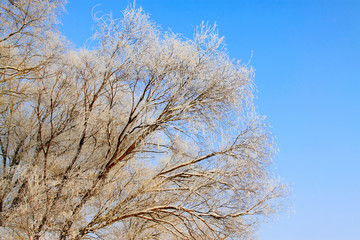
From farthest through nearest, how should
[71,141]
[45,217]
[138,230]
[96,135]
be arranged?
[138,230] → [71,141] → [96,135] → [45,217]

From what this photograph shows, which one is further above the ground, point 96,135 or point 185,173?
point 96,135

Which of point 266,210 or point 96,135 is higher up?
point 96,135

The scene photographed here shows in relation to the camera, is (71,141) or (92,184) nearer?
(92,184)

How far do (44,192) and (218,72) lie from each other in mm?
4732

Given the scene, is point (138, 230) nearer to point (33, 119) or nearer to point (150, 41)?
point (33, 119)

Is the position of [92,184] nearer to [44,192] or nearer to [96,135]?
[44,192]

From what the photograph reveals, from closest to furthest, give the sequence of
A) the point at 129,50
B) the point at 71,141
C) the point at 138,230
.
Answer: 1. the point at 129,50
2. the point at 71,141
3. the point at 138,230

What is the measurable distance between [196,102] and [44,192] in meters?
3.95

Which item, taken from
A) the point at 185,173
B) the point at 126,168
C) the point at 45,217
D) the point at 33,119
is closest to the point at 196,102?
the point at 185,173

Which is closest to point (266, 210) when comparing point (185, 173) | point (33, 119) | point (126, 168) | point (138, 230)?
point (185, 173)

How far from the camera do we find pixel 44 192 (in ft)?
24.0

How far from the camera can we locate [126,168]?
771 cm

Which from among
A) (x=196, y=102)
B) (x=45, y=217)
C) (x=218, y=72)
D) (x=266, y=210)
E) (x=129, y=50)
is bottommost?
(x=45, y=217)

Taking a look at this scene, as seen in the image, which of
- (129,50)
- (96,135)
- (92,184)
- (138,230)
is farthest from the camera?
(138,230)
